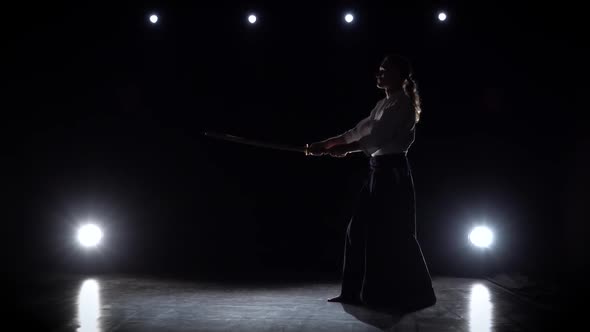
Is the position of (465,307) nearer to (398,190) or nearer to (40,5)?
(398,190)

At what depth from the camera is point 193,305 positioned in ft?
9.64

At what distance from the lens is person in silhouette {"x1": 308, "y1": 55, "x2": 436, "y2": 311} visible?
114 inches

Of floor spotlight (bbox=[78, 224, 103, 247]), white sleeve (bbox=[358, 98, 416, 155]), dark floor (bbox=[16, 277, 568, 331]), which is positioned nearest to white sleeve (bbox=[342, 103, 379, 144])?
white sleeve (bbox=[358, 98, 416, 155])

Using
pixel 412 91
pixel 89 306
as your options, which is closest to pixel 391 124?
pixel 412 91

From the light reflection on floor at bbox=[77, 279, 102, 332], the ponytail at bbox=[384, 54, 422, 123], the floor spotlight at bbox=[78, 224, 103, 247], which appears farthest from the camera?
the floor spotlight at bbox=[78, 224, 103, 247]

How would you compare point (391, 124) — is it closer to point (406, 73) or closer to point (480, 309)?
point (406, 73)

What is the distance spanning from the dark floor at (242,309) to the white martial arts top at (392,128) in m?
0.93

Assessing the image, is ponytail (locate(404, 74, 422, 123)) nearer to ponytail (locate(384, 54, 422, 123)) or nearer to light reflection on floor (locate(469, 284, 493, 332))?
ponytail (locate(384, 54, 422, 123))

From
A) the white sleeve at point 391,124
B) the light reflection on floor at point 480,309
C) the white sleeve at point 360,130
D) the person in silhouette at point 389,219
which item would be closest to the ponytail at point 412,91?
the person in silhouette at point 389,219

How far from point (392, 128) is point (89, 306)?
6.58 feet

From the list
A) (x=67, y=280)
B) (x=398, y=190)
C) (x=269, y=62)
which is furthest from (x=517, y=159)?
(x=67, y=280)

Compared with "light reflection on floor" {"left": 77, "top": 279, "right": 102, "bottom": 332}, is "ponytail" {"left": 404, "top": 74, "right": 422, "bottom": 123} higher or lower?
higher

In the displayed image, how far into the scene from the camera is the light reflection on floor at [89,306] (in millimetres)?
2432

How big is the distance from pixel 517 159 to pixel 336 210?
1.70 meters
